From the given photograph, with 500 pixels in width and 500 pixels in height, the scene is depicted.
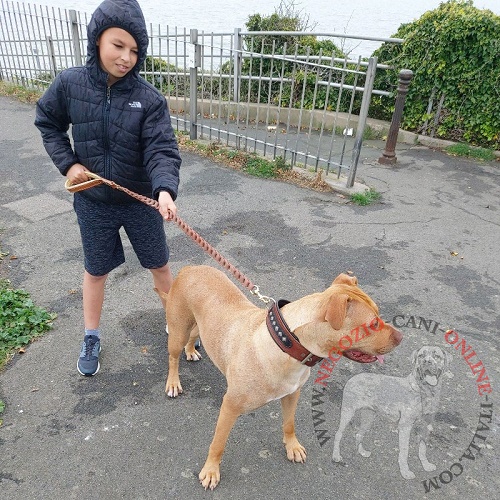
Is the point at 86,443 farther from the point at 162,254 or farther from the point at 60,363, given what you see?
the point at 162,254

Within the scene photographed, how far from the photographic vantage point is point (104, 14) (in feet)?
7.46

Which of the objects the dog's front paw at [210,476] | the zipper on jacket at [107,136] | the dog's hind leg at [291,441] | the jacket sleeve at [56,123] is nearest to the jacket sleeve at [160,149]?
the zipper on jacket at [107,136]

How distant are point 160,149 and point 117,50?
572 millimetres

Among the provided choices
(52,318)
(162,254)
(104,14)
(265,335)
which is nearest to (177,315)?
(162,254)

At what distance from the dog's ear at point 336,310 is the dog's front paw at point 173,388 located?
5.11 ft

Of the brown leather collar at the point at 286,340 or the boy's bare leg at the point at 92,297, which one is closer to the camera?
the brown leather collar at the point at 286,340

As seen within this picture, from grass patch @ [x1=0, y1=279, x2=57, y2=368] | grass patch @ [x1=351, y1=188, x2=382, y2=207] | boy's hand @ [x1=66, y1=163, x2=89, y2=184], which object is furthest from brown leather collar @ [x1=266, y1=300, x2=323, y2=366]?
grass patch @ [x1=351, y1=188, x2=382, y2=207]

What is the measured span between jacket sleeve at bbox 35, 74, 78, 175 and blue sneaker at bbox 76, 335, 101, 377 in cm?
125

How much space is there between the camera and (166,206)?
7.91 feet

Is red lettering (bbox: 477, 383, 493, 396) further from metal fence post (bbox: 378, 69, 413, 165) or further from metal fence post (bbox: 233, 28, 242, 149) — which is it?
metal fence post (bbox: 233, 28, 242, 149)

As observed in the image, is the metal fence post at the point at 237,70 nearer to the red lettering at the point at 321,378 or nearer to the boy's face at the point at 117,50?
the boy's face at the point at 117,50

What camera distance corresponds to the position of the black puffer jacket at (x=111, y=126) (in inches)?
98.6

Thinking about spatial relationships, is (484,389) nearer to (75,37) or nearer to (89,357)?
(89,357)

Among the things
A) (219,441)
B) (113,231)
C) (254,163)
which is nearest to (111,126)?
(113,231)
